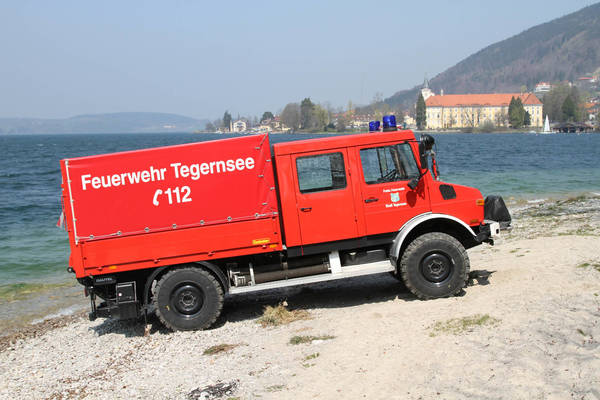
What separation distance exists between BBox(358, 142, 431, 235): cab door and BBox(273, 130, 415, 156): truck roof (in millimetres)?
120

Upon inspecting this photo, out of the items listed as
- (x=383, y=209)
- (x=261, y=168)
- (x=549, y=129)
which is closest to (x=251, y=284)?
(x=261, y=168)

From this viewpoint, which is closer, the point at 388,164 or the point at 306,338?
the point at 306,338

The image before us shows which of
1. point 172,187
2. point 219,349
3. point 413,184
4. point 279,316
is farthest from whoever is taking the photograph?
point 279,316

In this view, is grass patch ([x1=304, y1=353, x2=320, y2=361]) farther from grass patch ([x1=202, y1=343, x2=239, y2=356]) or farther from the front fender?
the front fender

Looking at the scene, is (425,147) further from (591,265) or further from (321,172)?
(591,265)

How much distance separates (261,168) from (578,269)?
5.84 m

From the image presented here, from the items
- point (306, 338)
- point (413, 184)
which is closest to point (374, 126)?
point (413, 184)

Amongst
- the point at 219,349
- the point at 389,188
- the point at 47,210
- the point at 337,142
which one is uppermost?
the point at 337,142

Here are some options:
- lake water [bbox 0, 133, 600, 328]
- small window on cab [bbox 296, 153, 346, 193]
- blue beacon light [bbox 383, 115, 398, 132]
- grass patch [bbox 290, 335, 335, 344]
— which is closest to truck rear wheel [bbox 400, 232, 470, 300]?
small window on cab [bbox 296, 153, 346, 193]

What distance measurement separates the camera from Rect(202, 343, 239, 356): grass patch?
26.7ft

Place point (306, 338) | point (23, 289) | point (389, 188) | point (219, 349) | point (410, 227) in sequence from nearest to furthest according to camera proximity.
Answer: point (306, 338), point (219, 349), point (410, 227), point (389, 188), point (23, 289)

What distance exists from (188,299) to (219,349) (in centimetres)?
125

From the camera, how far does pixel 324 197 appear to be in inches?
356

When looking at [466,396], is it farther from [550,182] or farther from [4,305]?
[550,182]
